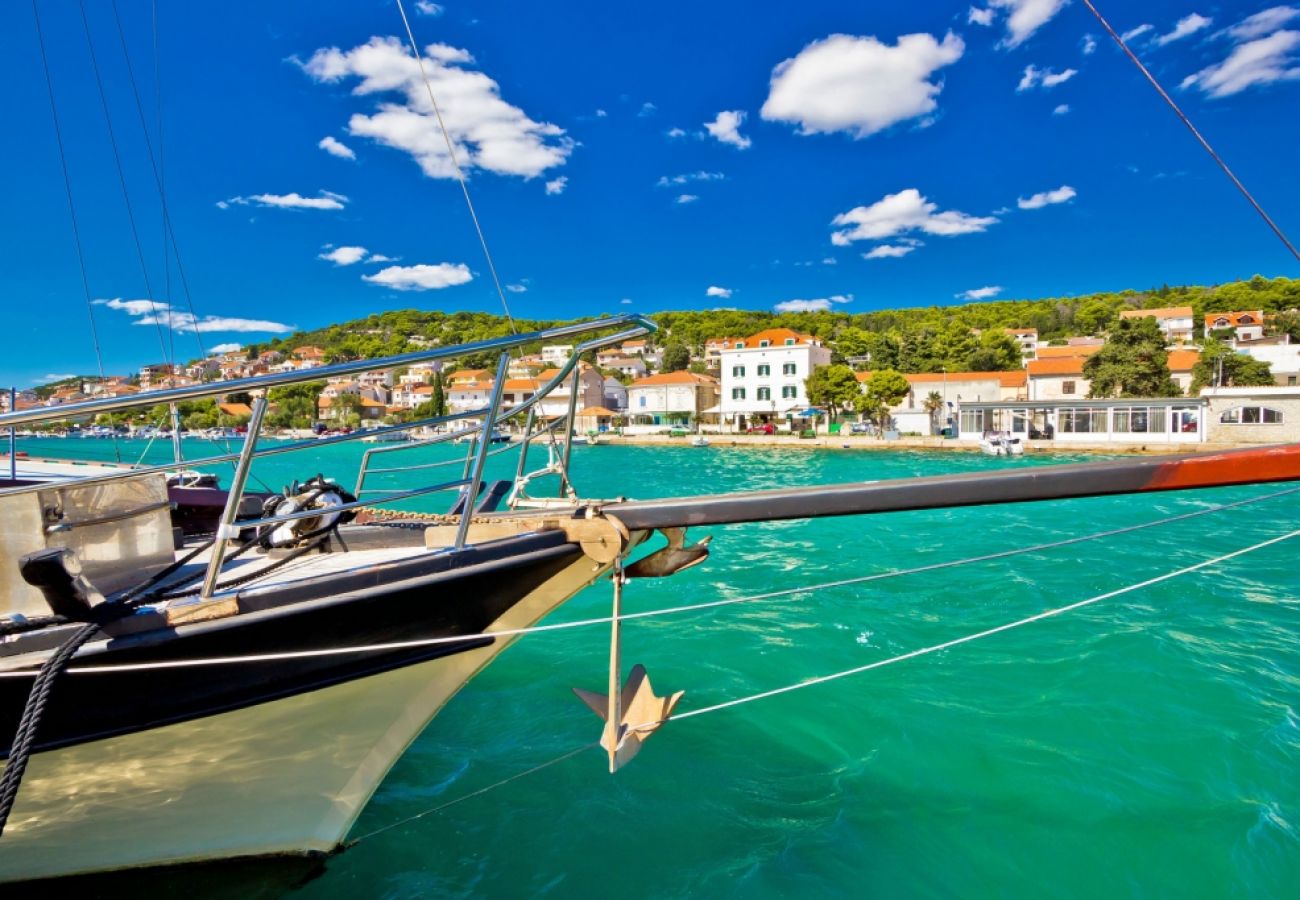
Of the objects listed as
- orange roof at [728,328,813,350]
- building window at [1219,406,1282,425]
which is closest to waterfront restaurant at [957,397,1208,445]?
building window at [1219,406,1282,425]

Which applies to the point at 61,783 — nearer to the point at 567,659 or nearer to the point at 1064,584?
the point at 567,659

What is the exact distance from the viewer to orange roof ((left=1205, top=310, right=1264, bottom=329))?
84.2m

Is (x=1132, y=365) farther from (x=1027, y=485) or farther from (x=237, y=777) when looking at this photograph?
(x=237, y=777)

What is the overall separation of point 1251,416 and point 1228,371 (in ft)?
65.6

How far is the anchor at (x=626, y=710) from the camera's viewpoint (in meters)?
2.74

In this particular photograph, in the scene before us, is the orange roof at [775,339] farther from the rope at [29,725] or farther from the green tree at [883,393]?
the rope at [29,725]

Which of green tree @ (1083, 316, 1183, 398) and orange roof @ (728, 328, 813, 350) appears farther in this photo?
orange roof @ (728, 328, 813, 350)

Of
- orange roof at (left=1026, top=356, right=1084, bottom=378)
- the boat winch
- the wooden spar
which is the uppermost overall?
orange roof at (left=1026, top=356, right=1084, bottom=378)

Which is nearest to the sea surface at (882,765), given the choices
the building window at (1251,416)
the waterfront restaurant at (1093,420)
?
the building window at (1251,416)

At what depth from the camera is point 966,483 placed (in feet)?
7.57

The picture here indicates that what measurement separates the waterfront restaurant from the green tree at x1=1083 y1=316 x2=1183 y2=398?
22.7 ft

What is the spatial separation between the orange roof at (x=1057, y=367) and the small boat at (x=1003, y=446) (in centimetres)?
1586

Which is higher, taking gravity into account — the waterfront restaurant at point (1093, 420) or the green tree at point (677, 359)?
the green tree at point (677, 359)

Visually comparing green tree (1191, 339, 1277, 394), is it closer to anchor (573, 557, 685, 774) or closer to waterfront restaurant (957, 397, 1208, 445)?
waterfront restaurant (957, 397, 1208, 445)
